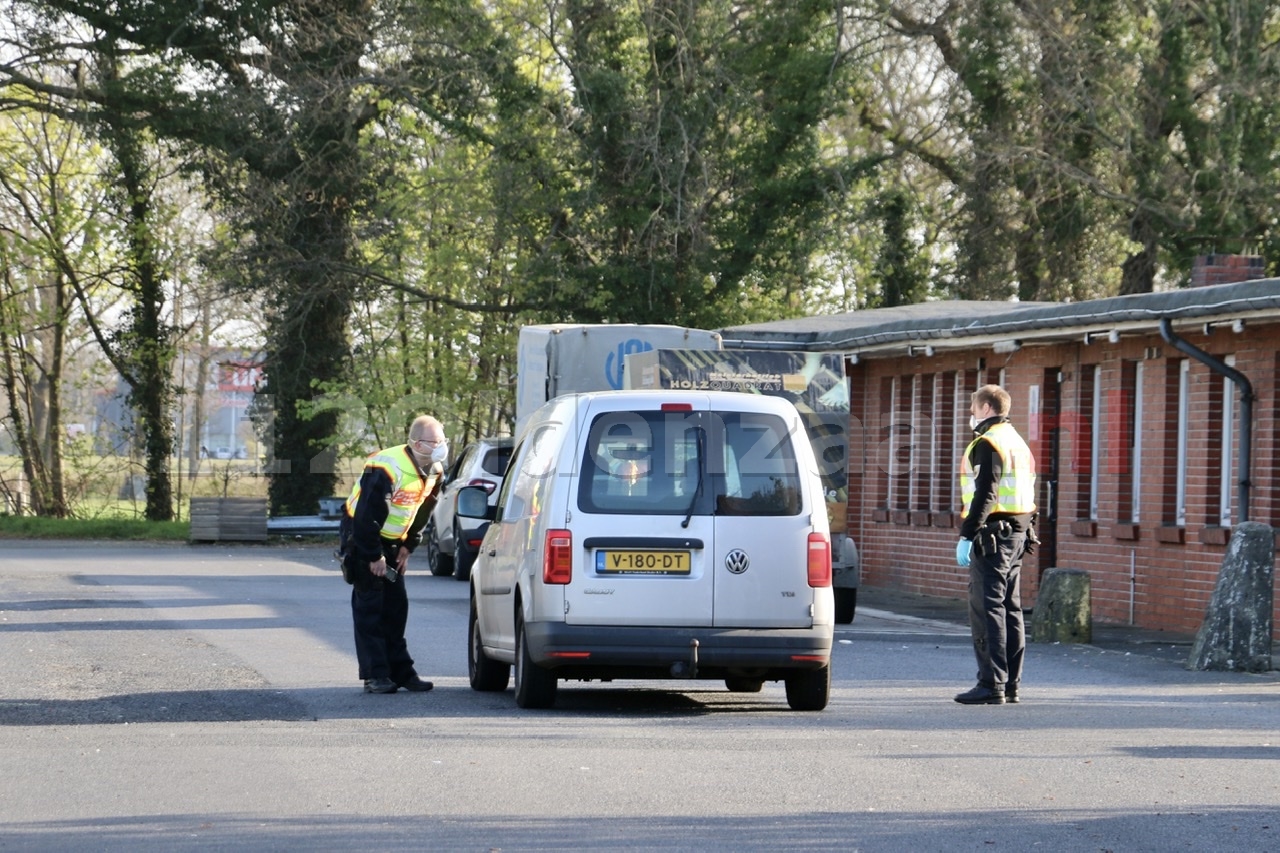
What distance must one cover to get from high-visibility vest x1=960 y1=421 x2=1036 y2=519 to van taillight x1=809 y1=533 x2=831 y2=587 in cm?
137

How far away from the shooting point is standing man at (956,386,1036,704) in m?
12.8

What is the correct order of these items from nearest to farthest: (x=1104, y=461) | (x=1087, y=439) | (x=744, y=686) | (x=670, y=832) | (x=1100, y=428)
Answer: (x=670, y=832)
(x=744, y=686)
(x=1104, y=461)
(x=1100, y=428)
(x=1087, y=439)

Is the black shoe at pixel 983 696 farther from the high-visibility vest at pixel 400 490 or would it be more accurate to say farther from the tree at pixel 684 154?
the tree at pixel 684 154

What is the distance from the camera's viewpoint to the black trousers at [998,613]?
1280cm

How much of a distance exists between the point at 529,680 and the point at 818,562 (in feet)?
5.75

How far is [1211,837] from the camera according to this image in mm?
7871

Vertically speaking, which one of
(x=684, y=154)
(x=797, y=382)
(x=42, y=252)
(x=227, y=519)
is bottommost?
(x=227, y=519)

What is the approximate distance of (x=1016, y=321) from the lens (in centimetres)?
2295

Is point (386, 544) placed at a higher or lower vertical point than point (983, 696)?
higher

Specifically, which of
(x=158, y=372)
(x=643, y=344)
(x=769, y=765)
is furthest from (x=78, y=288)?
(x=769, y=765)

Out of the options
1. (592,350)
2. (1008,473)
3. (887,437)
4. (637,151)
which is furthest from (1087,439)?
(637,151)

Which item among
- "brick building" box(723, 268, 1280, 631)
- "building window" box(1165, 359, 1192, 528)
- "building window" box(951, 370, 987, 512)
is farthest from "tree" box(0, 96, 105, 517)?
"building window" box(1165, 359, 1192, 528)

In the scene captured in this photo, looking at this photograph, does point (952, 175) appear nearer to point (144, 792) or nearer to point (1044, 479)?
point (1044, 479)

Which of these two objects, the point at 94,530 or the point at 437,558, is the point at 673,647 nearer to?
the point at 437,558
